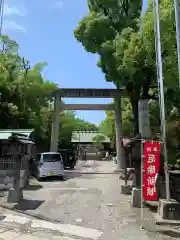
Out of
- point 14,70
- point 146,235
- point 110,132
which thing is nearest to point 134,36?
point 146,235

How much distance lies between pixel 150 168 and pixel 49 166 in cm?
1235

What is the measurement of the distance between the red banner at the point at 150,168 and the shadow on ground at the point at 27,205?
4.04 meters

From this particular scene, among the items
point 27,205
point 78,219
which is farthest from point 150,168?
point 27,205

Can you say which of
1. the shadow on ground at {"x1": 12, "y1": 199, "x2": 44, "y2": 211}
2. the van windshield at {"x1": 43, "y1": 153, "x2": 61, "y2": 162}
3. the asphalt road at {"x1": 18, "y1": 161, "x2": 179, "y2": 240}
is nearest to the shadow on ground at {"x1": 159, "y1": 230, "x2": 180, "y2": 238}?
the asphalt road at {"x1": 18, "y1": 161, "x2": 179, "y2": 240}

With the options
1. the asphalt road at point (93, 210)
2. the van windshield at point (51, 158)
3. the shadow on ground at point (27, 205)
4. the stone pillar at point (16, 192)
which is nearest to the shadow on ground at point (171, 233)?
the asphalt road at point (93, 210)

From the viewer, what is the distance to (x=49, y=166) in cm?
2045

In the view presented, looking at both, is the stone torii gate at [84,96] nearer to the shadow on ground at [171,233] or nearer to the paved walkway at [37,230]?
the paved walkway at [37,230]

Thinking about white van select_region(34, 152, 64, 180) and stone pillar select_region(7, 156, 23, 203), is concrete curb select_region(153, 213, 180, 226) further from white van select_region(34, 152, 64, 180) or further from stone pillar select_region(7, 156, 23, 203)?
white van select_region(34, 152, 64, 180)

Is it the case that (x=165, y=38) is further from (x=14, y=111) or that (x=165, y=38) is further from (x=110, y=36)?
(x=14, y=111)

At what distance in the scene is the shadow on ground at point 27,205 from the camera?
10.5 m

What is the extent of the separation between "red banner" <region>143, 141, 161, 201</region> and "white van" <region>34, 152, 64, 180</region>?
12145mm

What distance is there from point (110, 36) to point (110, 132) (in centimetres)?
2502

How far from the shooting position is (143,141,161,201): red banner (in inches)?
352

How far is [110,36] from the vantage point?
22.0 meters
